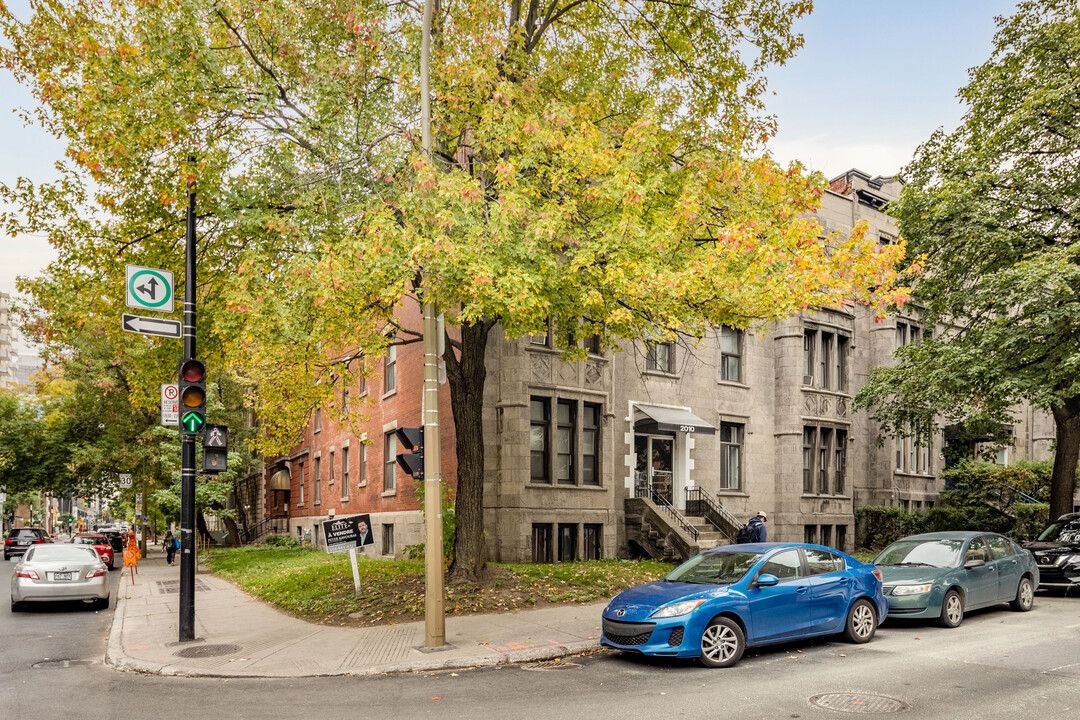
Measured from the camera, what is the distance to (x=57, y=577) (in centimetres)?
1720

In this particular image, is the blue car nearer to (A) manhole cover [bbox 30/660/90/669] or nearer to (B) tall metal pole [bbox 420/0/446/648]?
(B) tall metal pole [bbox 420/0/446/648]

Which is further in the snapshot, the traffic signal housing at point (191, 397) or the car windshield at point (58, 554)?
the car windshield at point (58, 554)

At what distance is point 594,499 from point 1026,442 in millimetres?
24638

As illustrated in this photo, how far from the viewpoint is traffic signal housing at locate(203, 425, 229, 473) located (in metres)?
12.3

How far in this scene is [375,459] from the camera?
2792 centimetres

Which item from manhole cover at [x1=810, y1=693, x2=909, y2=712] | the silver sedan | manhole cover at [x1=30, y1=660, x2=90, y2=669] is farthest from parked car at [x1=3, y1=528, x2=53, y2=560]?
manhole cover at [x1=810, y1=693, x2=909, y2=712]

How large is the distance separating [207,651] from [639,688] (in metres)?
6.23

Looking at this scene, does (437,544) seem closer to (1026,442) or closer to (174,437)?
(174,437)

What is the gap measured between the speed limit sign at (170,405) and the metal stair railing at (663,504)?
1370 cm

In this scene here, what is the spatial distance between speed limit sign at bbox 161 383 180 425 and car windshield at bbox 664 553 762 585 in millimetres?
7300

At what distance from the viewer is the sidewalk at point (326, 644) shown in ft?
34.2

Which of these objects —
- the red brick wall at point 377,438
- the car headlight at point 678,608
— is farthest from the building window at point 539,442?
the car headlight at point 678,608

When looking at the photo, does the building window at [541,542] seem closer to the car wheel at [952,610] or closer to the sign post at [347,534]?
the sign post at [347,534]

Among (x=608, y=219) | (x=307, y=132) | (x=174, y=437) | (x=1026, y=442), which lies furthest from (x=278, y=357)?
(x=1026, y=442)
